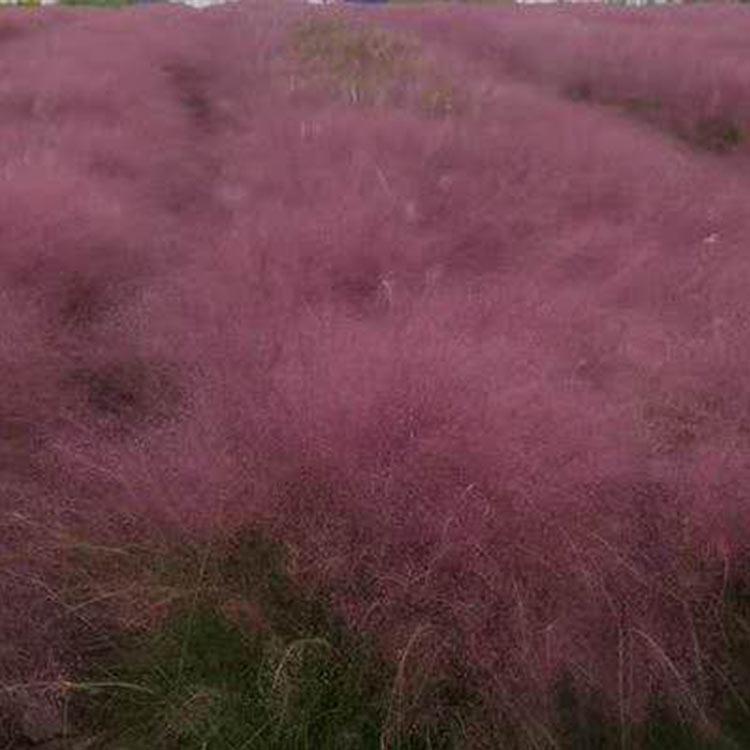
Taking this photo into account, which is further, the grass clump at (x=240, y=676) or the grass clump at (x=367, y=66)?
the grass clump at (x=367, y=66)

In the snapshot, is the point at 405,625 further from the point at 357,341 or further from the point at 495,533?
the point at 357,341

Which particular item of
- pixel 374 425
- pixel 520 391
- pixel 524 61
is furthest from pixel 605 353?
pixel 524 61

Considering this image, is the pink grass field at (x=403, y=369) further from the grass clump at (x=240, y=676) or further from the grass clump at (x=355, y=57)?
the grass clump at (x=355, y=57)

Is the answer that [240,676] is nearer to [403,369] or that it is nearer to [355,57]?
[403,369]

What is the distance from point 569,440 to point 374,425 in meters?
0.64

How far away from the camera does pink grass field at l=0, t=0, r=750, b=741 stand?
9.49 ft

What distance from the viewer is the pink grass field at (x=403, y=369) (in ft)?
9.49

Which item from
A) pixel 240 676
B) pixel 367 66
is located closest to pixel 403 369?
pixel 240 676

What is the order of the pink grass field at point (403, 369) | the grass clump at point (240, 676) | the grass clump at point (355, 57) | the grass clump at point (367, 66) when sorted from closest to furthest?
the grass clump at point (240, 676)
the pink grass field at point (403, 369)
the grass clump at point (367, 66)
the grass clump at point (355, 57)

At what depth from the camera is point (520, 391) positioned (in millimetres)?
3281

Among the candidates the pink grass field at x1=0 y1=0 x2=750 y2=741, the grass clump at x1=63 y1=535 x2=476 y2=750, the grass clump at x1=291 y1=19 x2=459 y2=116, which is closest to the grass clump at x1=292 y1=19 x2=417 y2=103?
the grass clump at x1=291 y1=19 x2=459 y2=116

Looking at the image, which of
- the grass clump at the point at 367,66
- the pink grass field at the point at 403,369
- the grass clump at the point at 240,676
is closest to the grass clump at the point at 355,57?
the grass clump at the point at 367,66

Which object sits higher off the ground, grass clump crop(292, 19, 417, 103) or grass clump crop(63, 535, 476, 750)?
grass clump crop(63, 535, 476, 750)

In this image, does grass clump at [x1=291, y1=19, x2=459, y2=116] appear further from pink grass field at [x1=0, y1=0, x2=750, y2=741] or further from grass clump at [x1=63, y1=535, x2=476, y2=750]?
grass clump at [x1=63, y1=535, x2=476, y2=750]
